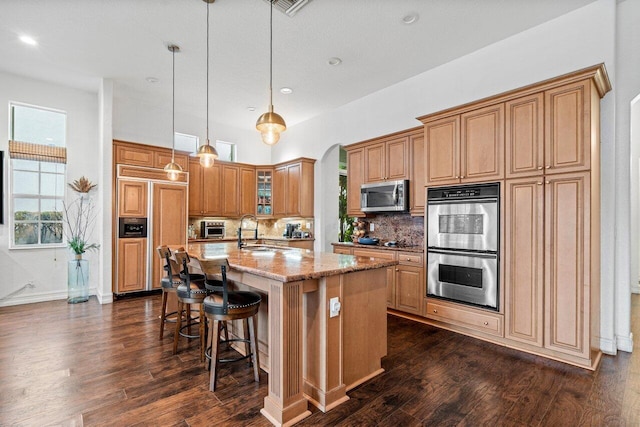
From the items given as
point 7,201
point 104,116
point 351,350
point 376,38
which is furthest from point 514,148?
point 7,201

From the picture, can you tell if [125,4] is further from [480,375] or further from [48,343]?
[480,375]

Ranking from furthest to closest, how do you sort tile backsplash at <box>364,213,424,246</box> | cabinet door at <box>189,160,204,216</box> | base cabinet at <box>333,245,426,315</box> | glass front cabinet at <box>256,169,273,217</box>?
glass front cabinet at <box>256,169,273,217</box>
cabinet door at <box>189,160,204,216</box>
tile backsplash at <box>364,213,424,246</box>
base cabinet at <box>333,245,426,315</box>

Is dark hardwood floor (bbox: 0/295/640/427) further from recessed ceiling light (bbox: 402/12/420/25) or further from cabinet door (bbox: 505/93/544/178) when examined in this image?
recessed ceiling light (bbox: 402/12/420/25)

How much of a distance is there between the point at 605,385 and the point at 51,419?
3904mm

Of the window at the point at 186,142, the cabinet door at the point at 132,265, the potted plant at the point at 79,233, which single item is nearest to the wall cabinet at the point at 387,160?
the window at the point at 186,142

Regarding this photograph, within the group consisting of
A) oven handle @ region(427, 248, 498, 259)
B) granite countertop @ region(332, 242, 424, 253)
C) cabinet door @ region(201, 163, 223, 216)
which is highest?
cabinet door @ region(201, 163, 223, 216)

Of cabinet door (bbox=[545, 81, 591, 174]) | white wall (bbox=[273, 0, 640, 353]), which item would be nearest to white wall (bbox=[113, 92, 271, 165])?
white wall (bbox=[273, 0, 640, 353])

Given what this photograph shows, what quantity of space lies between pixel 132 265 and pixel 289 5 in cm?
442

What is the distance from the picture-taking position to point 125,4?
3.05 meters

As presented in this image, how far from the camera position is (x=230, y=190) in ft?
21.3

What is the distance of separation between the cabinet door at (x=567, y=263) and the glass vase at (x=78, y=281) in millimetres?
6084

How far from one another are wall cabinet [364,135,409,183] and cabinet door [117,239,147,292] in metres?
3.86

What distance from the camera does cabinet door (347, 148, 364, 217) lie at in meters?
5.08

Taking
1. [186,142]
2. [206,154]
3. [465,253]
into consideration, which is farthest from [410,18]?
[186,142]
